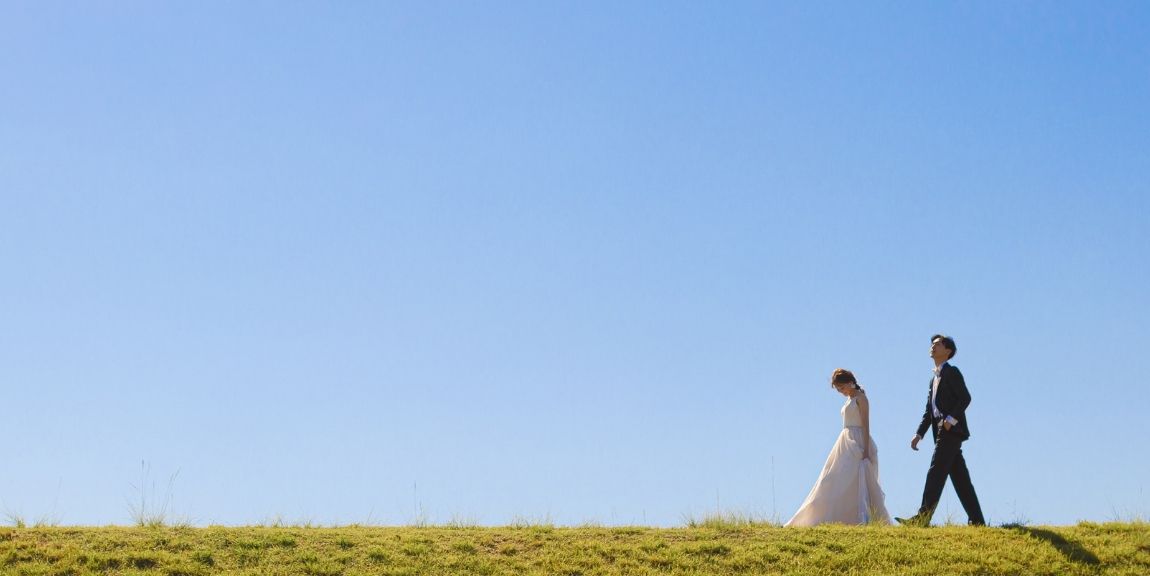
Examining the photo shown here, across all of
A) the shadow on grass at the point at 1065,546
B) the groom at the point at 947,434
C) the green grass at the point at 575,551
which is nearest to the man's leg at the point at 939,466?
the groom at the point at 947,434

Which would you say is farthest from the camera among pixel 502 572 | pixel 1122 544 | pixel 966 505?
→ pixel 966 505

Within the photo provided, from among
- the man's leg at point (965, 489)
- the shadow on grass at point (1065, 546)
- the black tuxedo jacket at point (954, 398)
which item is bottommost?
the shadow on grass at point (1065, 546)

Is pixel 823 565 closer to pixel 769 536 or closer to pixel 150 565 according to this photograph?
pixel 769 536

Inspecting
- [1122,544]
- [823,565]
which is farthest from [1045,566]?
[823,565]

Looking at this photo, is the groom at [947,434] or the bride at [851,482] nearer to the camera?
the groom at [947,434]

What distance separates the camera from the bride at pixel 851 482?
1998 centimetres

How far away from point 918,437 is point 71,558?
11919 millimetres

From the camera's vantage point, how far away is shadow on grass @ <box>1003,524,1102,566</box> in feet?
53.9

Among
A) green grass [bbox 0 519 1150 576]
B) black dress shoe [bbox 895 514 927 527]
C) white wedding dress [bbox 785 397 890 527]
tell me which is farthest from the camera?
white wedding dress [bbox 785 397 890 527]

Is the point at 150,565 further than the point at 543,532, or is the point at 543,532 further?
the point at 543,532

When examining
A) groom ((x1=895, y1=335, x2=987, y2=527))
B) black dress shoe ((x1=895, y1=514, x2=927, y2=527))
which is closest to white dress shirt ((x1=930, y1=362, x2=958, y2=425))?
groom ((x1=895, y1=335, x2=987, y2=527))

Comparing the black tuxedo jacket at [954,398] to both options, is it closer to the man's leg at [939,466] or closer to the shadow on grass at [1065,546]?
the man's leg at [939,466]

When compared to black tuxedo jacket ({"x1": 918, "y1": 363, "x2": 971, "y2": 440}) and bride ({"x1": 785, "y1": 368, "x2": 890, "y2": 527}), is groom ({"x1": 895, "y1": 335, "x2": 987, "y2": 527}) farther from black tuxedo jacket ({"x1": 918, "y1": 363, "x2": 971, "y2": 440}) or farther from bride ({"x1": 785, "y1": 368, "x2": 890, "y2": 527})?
bride ({"x1": 785, "y1": 368, "x2": 890, "y2": 527})

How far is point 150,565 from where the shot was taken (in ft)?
52.7
